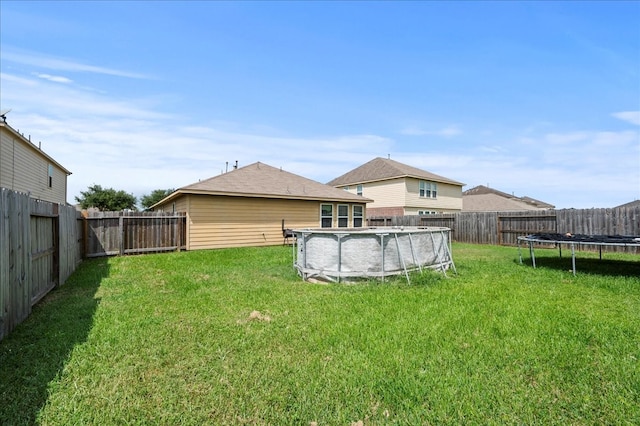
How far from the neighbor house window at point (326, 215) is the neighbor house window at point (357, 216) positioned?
1780 millimetres

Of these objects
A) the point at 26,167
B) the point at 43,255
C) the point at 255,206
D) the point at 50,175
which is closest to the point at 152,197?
the point at 50,175

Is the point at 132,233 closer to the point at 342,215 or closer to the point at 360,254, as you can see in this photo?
the point at 360,254

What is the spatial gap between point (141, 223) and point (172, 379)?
460 inches

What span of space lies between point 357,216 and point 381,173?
10926mm

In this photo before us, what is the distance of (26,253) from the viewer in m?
4.91

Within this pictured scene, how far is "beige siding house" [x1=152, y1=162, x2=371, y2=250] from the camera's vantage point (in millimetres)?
14156

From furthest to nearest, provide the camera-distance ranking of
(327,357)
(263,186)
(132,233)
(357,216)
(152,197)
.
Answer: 1. (152,197)
2. (357,216)
3. (263,186)
4. (132,233)
5. (327,357)

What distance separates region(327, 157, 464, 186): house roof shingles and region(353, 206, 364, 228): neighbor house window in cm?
887

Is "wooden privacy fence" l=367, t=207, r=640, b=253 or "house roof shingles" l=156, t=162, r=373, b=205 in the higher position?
"house roof shingles" l=156, t=162, r=373, b=205

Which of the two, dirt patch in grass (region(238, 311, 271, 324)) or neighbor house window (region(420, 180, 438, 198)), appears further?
neighbor house window (region(420, 180, 438, 198))

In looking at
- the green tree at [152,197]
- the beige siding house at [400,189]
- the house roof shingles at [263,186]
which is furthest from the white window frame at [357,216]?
the green tree at [152,197]

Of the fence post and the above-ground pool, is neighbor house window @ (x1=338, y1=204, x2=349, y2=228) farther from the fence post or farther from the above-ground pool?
the fence post

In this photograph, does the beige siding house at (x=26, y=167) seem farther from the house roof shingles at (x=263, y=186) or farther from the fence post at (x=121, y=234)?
the house roof shingles at (x=263, y=186)

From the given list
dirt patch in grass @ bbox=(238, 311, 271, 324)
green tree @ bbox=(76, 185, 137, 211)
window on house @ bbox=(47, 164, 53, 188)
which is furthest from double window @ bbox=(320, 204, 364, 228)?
green tree @ bbox=(76, 185, 137, 211)
